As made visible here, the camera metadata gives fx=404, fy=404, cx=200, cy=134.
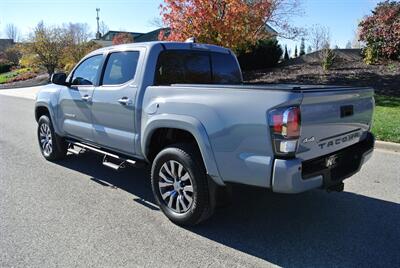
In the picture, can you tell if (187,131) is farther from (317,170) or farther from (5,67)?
(5,67)

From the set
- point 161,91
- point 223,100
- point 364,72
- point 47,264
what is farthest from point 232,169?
point 364,72

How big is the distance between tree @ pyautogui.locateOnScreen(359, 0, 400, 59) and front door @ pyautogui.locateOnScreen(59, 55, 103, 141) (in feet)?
51.4

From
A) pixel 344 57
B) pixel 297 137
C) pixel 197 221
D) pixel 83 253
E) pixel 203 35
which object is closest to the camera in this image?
pixel 297 137

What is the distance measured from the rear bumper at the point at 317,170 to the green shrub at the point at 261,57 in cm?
1819

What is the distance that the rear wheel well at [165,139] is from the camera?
14.3 feet

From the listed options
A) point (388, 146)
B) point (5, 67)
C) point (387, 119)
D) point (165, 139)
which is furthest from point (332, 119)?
point (5, 67)

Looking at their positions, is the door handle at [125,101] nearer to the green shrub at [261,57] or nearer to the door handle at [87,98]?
the door handle at [87,98]

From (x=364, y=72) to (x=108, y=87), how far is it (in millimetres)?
14151

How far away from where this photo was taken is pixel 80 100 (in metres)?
5.73

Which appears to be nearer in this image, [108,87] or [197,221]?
[197,221]

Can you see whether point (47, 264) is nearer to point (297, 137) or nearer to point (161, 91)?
point (161, 91)

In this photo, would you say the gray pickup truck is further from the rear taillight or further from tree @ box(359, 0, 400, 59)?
tree @ box(359, 0, 400, 59)

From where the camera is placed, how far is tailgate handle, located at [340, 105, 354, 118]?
390 centimetres

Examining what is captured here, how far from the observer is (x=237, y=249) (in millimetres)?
3768
